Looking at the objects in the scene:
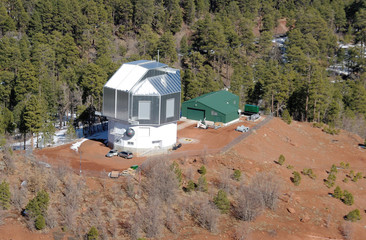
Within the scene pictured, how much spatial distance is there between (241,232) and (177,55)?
210 feet

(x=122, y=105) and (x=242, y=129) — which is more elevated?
(x=122, y=105)

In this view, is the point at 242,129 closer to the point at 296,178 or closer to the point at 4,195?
the point at 296,178

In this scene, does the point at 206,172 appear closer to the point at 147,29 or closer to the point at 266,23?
the point at 147,29

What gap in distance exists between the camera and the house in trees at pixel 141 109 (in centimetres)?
4694

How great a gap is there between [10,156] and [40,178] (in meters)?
3.90

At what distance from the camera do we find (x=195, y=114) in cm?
6094

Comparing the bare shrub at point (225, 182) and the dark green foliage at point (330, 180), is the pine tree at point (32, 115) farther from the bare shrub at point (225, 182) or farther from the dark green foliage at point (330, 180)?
the dark green foliage at point (330, 180)

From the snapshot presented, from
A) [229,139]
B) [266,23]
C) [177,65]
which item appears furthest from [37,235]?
[266,23]

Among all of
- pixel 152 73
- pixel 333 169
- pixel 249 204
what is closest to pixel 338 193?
pixel 333 169

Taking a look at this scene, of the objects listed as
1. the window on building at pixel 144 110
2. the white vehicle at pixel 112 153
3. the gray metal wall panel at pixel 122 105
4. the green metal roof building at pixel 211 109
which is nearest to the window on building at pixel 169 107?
the window on building at pixel 144 110

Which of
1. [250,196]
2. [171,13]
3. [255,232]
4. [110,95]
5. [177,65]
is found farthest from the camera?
[171,13]

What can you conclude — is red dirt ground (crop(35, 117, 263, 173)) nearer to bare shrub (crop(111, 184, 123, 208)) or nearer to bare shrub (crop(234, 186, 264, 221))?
bare shrub (crop(111, 184, 123, 208))

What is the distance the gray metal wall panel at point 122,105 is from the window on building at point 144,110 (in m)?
1.39

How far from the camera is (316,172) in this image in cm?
5050
